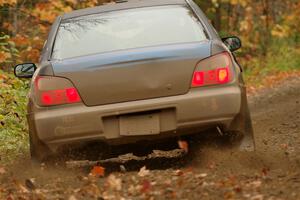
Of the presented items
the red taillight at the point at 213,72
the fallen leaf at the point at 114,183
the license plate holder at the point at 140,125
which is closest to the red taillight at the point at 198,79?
the red taillight at the point at 213,72

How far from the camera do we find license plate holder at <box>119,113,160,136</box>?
602 cm

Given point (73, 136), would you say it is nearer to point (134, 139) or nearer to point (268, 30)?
point (134, 139)

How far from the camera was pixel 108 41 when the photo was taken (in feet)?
21.8

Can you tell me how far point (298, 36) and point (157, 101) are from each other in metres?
20.2

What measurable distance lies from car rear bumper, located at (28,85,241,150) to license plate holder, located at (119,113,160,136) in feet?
0.14

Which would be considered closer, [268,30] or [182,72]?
[182,72]

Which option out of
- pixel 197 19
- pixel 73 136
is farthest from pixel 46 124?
pixel 197 19

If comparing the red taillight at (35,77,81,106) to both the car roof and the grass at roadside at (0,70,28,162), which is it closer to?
the car roof

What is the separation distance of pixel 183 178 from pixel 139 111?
0.80 meters

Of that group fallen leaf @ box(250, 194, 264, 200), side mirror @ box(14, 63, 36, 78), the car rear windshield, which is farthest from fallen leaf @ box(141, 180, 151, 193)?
side mirror @ box(14, 63, 36, 78)

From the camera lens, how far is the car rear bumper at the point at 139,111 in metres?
5.98

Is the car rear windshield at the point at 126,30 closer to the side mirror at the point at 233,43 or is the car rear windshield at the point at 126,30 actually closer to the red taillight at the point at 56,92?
the red taillight at the point at 56,92

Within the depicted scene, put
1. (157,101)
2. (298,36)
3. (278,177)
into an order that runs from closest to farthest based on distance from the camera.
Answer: (278,177), (157,101), (298,36)

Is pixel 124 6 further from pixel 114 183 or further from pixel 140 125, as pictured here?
pixel 114 183
